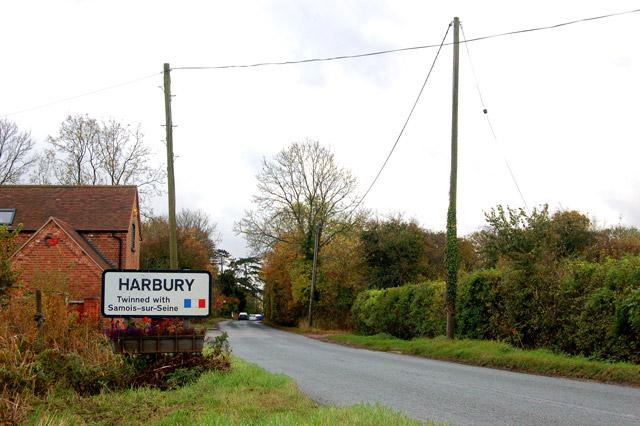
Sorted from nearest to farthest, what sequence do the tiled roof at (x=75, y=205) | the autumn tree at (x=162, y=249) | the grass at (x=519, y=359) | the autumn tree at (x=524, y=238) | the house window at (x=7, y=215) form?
the grass at (x=519, y=359) < the autumn tree at (x=524, y=238) < the house window at (x=7, y=215) < the tiled roof at (x=75, y=205) < the autumn tree at (x=162, y=249)

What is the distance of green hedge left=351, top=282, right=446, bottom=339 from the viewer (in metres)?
22.2

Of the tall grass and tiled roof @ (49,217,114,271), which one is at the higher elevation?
tiled roof @ (49,217,114,271)

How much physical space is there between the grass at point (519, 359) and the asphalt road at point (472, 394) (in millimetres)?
710

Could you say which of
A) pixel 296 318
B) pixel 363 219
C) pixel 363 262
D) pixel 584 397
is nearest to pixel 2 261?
pixel 584 397

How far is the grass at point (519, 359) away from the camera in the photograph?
468 inches

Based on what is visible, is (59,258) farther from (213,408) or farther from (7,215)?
(213,408)

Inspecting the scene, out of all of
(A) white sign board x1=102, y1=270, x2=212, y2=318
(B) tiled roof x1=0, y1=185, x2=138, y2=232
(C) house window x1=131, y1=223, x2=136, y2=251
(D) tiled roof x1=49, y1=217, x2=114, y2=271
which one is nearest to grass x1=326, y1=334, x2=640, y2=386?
(A) white sign board x1=102, y1=270, x2=212, y2=318

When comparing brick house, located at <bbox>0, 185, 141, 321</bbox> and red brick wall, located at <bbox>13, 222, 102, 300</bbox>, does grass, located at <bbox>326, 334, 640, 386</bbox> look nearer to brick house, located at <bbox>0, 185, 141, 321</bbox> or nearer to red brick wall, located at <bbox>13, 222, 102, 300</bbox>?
brick house, located at <bbox>0, 185, 141, 321</bbox>

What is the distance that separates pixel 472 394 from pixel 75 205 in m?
25.8

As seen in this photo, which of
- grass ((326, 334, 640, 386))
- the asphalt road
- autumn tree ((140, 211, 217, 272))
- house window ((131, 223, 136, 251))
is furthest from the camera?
autumn tree ((140, 211, 217, 272))

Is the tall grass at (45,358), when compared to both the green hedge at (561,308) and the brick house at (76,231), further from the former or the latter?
the green hedge at (561,308)

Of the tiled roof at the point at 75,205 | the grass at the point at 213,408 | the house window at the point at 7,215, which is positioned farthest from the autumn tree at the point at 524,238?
the house window at the point at 7,215

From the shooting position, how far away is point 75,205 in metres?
30.0

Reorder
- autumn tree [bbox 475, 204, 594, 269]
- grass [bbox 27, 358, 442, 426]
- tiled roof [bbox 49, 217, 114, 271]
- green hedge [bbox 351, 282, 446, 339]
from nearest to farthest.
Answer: grass [bbox 27, 358, 442, 426] < autumn tree [bbox 475, 204, 594, 269] < green hedge [bbox 351, 282, 446, 339] < tiled roof [bbox 49, 217, 114, 271]
